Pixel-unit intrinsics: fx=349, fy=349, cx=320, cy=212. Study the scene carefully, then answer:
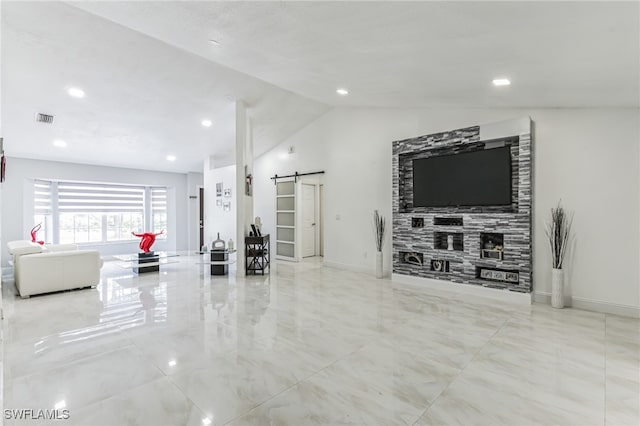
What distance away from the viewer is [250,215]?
657 centimetres

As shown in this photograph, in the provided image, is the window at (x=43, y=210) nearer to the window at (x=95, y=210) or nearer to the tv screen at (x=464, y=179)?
the window at (x=95, y=210)

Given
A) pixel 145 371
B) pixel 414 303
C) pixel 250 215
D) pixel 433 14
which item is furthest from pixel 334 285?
pixel 433 14

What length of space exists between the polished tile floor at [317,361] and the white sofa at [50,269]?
35 centimetres

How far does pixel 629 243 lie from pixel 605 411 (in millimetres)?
2689

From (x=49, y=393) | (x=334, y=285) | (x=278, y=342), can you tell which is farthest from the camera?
(x=334, y=285)

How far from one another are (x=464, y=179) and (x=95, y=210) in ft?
29.0

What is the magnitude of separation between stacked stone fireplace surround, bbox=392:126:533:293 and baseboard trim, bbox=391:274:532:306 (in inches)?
2.4

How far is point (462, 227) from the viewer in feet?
17.1

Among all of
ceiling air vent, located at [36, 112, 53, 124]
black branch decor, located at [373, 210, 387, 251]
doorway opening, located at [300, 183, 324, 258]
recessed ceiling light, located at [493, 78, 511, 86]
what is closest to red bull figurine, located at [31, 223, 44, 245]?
ceiling air vent, located at [36, 112, 53, 124]

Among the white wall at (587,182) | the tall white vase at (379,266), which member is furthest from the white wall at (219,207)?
the white wall at (587,182)

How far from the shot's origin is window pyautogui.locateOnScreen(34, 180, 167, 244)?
326 inches

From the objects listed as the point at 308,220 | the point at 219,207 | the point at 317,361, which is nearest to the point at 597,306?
the point at 317,361

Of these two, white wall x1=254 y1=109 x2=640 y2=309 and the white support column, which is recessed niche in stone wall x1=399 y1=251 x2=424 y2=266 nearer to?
white wall x1=254 y1=109 x2=640 y2=309

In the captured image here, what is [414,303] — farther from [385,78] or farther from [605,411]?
[385,78]
